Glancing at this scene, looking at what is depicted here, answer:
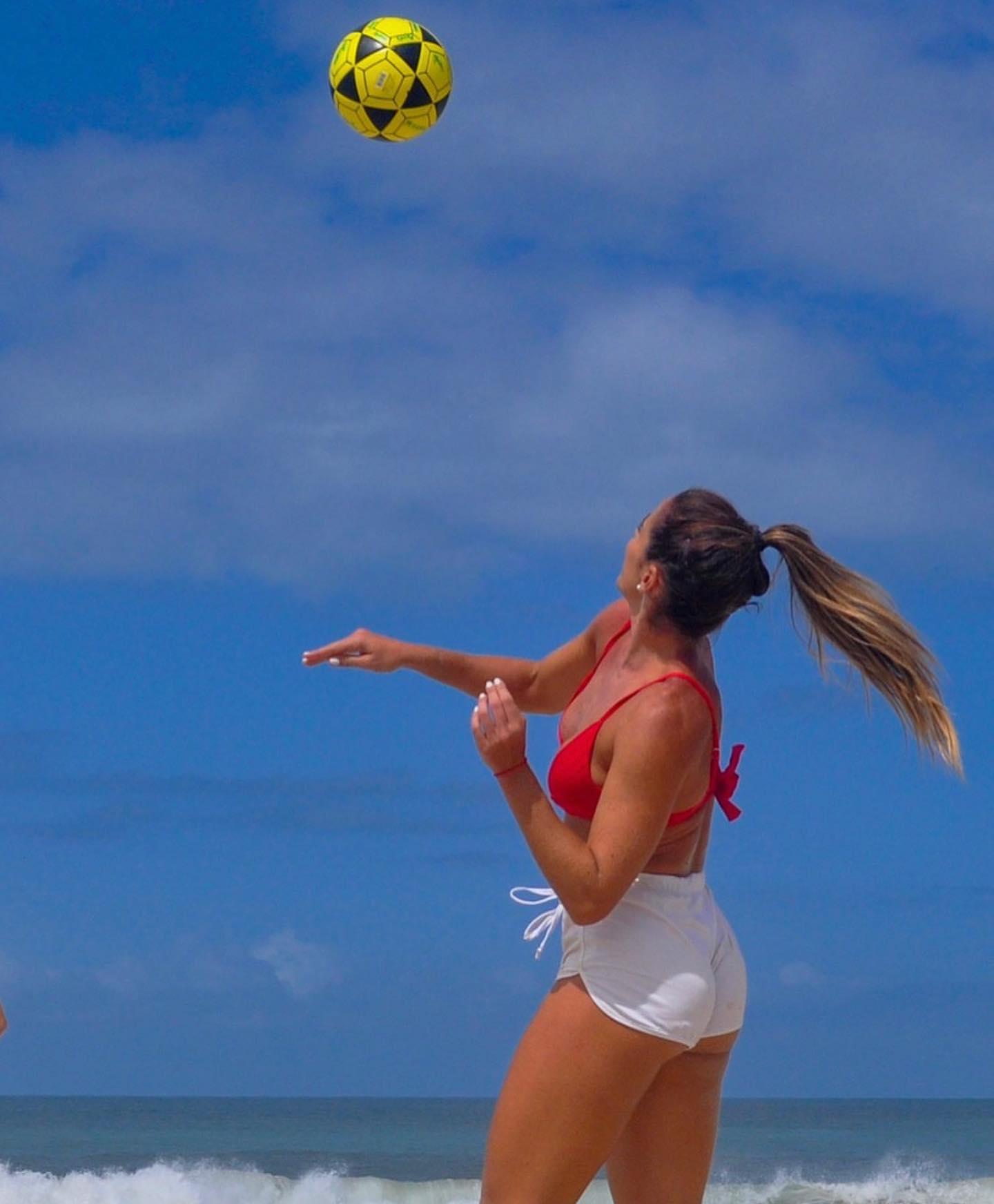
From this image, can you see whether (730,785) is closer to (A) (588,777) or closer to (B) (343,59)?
(A) (588,777)

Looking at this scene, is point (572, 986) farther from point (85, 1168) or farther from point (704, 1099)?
point (85, 1168)

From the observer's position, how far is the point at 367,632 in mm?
4414

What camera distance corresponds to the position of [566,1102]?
11.9ft

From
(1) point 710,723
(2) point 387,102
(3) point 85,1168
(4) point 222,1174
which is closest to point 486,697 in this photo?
(1) point 710,723

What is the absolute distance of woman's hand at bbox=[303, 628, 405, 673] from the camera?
14.3 ft

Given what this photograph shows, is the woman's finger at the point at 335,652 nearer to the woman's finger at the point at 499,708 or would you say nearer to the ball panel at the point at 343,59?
the woman's finger at the point at 499,708

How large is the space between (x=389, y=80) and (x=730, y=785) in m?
5.46

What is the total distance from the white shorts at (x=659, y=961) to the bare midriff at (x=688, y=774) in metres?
0.04

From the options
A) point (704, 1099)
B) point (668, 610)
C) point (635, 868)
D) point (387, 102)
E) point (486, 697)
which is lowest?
point (704, 1099)

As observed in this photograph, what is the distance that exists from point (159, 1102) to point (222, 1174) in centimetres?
2800

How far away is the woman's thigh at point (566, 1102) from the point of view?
3.62m

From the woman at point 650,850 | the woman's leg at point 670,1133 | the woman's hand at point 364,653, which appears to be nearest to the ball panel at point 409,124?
the woman's hand at point 364,653

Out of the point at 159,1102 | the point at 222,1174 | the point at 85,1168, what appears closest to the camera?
the point at 222,1174

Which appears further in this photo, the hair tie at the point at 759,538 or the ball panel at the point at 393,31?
the ball panel at the point at 393,31
